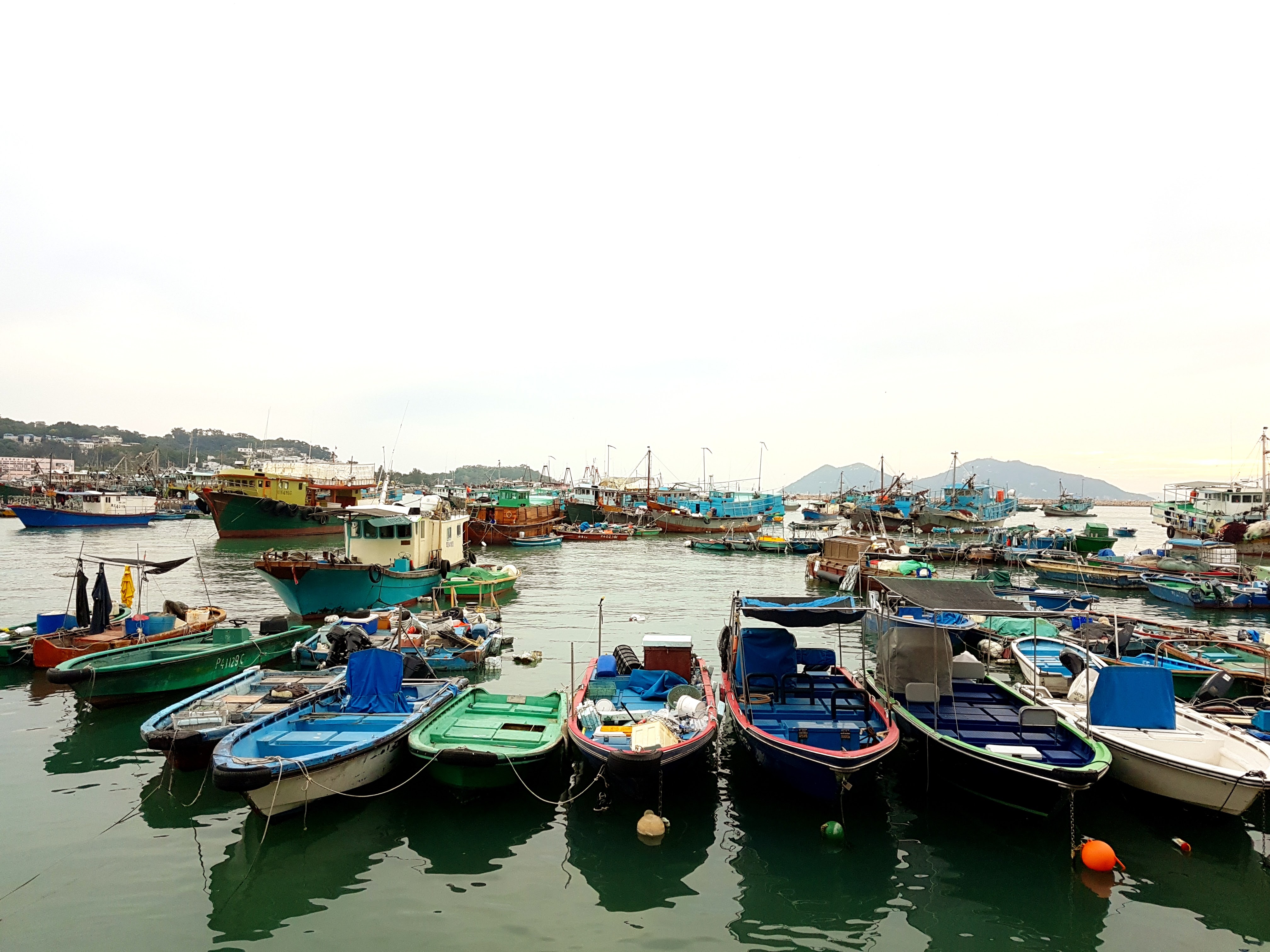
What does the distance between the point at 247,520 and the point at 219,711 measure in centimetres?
5023

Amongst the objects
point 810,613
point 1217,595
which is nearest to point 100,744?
point 810,613

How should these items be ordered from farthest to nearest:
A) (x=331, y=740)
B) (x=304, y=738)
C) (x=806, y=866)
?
1. (x=304, y=738)
2. (x=331, y=740)
3. (x=806, y=866)

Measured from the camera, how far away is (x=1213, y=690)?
13.9 meters

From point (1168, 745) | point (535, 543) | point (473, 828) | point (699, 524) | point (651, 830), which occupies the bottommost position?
point (473, 828)

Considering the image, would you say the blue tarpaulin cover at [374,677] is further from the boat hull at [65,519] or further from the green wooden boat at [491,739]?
the boat hull at [65,519]

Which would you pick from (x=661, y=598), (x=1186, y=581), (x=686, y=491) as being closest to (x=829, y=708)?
(x=661, y=598)

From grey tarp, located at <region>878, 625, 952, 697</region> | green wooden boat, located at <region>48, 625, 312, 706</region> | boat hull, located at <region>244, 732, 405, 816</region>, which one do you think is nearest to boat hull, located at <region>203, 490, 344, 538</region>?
green wooden boat, located at <region>48, 625, 312, 706</region>

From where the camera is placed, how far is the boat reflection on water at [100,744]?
12.0 metres

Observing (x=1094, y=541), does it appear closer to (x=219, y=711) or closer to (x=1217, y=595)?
(x=1217, y=595)

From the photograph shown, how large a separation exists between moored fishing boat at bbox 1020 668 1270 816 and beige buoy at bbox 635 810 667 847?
20.9 feet

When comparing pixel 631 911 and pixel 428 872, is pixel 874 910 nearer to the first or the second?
pixel 631 911

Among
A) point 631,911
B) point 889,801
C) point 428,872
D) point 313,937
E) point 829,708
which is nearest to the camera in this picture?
point 313,937

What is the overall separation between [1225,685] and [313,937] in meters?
16.8

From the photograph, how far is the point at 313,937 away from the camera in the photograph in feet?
24.5
